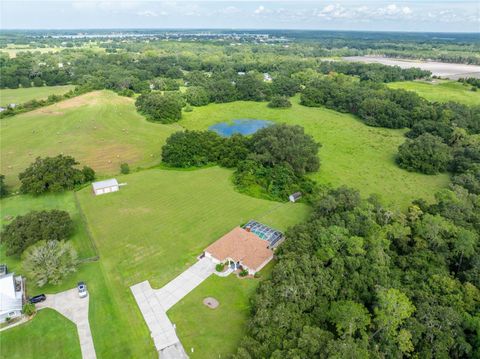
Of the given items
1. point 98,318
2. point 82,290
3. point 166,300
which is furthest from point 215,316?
point 82,290

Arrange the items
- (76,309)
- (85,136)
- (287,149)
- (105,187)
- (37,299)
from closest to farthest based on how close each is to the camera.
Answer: (76,309) < (37,299) < (105,187) < (287,149) < (85,136)

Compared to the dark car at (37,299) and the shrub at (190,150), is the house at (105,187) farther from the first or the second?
the dark car at (37,299)

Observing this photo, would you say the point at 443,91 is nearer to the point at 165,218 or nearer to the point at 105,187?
the point at 165,218

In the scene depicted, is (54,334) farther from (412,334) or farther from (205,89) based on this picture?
(205,89)

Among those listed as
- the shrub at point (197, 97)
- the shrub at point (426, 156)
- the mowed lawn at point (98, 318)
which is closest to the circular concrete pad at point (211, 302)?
the mowed lawn at point (98, 318)

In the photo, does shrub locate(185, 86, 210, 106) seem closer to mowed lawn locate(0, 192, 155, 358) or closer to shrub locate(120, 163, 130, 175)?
shrub locate(120, 163, 130, 175)

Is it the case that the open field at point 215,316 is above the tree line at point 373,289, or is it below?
below

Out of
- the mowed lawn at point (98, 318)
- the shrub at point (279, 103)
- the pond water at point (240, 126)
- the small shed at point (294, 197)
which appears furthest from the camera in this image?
the shrub at point (279, 103)
